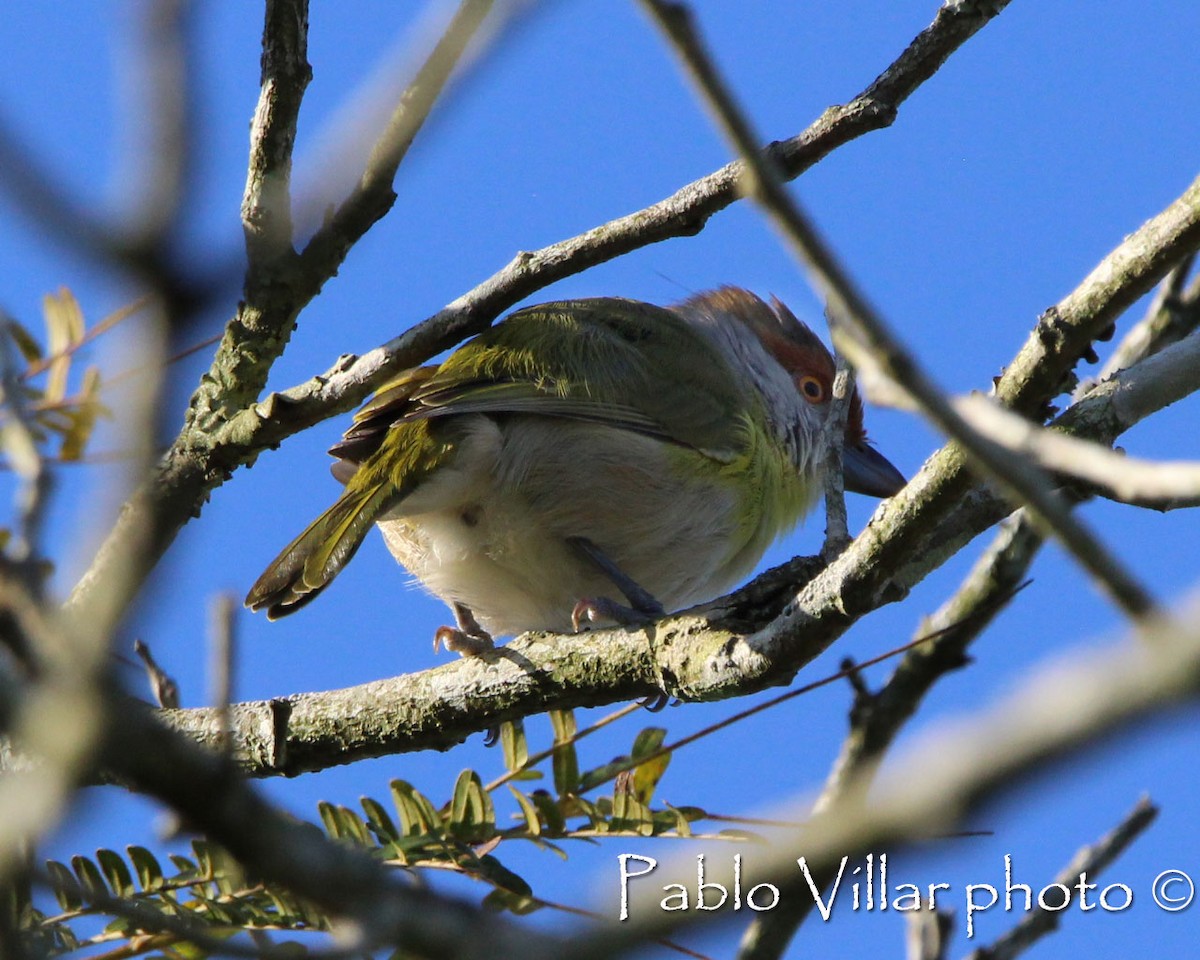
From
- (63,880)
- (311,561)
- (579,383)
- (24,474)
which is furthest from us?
(579,383)

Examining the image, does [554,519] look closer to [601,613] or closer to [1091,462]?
[601,613]

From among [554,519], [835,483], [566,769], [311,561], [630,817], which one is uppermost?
[554,519]

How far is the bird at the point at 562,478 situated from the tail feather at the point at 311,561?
0.03 metres

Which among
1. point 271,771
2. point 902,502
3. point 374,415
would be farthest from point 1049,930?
point 374,415

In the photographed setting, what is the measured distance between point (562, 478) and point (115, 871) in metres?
2.16

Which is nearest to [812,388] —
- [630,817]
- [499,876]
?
[630,817]

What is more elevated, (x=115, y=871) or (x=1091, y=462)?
(x=115, y=871)

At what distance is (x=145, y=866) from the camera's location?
11.0ft

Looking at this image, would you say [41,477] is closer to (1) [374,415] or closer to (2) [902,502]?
(2) [902,502]

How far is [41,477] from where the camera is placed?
5.24 feet

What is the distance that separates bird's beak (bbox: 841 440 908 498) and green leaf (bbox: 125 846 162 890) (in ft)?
12.6

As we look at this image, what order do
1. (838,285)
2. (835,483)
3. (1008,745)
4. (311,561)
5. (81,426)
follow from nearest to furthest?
(1008,745)
(838,285)
(81,426)
(835,483)
(311,561)

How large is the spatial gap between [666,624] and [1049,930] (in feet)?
5.00

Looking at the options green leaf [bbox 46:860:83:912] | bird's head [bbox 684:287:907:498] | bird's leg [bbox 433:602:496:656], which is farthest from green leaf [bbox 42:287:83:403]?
bird's head [bbox 684:287:907:498]
